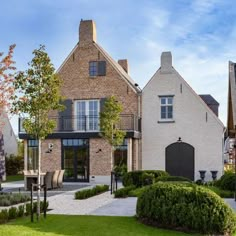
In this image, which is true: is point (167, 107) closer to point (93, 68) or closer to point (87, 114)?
point (87, 114)

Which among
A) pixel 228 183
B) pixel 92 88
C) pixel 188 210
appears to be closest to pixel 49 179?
pixel 228 183

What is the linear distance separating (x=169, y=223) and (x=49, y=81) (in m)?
4.79

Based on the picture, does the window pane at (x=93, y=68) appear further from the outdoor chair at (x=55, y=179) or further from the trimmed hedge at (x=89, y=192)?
the trimmed hedge at (x=89, y=192)

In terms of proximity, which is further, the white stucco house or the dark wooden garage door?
the dark wooden garage door

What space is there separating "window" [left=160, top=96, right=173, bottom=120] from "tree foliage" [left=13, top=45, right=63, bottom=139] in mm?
15797

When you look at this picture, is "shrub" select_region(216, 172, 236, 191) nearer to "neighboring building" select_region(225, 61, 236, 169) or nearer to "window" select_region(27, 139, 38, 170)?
"neighboring building" select_region(225, 61, 236, 169)

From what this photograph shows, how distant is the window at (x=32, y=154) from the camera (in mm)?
26906

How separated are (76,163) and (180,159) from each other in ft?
21.0

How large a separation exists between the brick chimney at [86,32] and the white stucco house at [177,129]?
490cm

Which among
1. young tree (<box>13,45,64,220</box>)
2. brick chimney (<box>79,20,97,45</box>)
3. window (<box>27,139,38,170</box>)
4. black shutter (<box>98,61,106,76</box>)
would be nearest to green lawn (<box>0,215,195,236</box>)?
young tree (<box>13,45,64,220</box>)

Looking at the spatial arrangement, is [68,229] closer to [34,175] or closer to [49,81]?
[49,81]

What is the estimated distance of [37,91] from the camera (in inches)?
437

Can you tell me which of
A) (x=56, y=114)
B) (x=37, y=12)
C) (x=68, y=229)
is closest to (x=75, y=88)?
(x=56, y=114)

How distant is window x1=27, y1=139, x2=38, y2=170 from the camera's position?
2691cm
